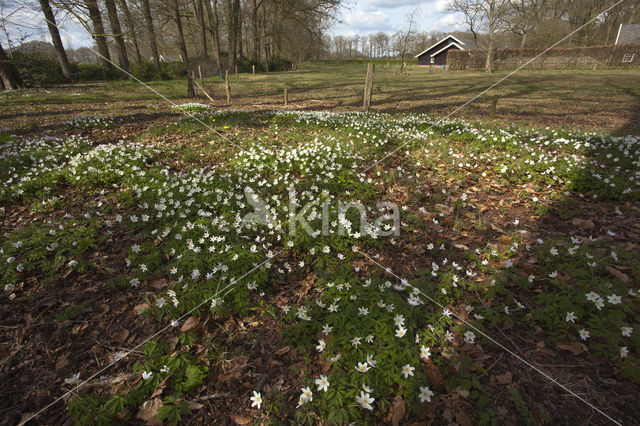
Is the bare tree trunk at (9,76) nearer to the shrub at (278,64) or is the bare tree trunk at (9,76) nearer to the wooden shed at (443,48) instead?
the shrub at (278,64)

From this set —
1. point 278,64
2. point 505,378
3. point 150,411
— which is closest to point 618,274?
point 505,378

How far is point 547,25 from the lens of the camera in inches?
1784

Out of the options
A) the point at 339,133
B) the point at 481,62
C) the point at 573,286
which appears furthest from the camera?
the point at 481,62

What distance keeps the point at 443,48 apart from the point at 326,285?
56.5 meters

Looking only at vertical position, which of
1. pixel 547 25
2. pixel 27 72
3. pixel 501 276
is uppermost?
pixel 547 25

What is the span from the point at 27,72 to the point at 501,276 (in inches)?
1064

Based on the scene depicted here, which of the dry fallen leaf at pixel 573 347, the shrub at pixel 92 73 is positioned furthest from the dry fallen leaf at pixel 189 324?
the shrub at pixel 92 73

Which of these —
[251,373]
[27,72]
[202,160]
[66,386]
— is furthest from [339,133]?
[27,72]

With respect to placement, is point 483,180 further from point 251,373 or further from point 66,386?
point 66,386

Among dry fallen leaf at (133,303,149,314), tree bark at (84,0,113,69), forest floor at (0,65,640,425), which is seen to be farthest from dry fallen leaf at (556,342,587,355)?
tree bark at (84,0,113,69)

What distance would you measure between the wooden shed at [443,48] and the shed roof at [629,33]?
19.7 metres

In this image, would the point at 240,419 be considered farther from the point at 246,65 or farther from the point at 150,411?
the point at 246,65

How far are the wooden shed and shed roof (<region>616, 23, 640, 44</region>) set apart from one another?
19.7m

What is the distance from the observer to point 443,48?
4747 centimetres
